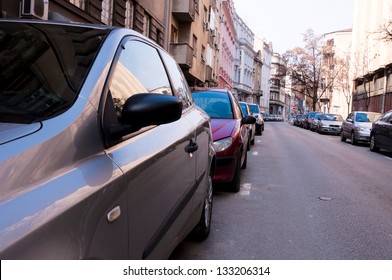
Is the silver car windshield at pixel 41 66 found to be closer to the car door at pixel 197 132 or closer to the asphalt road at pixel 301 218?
the car door at pixel 197 132

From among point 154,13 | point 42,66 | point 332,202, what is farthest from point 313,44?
point 42,66

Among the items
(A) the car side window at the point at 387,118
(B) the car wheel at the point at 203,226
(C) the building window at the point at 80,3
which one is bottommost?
(B) the car wheel at the point at 203,226

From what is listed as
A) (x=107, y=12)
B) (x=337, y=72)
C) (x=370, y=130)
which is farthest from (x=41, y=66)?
(x=337, y=72)

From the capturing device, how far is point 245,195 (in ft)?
22.1

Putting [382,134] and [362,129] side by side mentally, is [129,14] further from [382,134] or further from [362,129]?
[362,129]

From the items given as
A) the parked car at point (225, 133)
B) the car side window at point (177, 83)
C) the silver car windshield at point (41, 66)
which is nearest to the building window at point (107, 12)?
the parked car at point (225, 133)

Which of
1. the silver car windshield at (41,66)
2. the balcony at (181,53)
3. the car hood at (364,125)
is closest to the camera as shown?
the silver car windshield at (41,66)

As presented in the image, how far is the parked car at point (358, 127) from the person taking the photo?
19.0 metres

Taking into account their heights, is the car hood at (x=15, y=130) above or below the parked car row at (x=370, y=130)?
above

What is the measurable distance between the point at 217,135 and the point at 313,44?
54544 mm

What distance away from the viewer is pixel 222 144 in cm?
634

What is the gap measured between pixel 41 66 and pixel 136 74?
0.68 metres

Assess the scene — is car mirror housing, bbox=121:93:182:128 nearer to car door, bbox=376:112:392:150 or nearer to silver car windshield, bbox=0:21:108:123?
silver car windshield, bbox=0:21:108:123

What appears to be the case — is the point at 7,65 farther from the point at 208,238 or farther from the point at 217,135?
the point at 217,135
